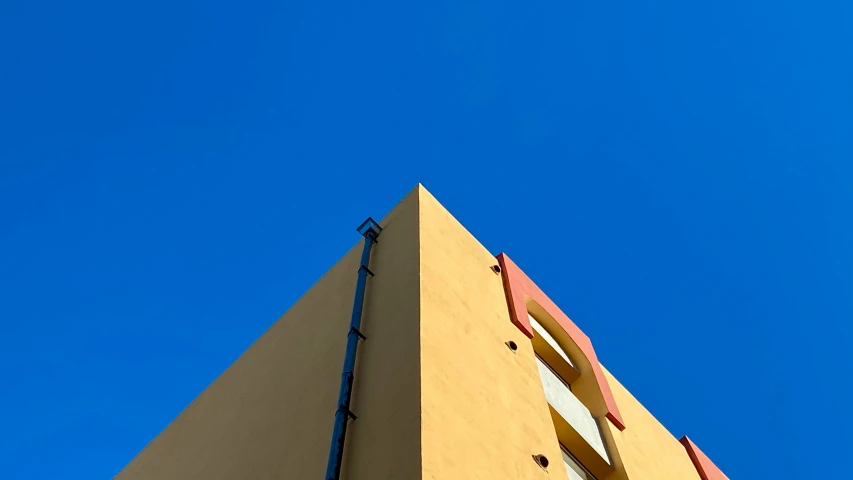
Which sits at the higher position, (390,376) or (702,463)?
(702,463)

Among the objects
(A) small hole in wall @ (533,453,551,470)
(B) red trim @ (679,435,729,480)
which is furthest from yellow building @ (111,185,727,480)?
(B) red trim @ (679,435,729,480)

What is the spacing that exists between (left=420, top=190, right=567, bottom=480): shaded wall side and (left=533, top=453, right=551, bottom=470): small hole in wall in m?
0.08

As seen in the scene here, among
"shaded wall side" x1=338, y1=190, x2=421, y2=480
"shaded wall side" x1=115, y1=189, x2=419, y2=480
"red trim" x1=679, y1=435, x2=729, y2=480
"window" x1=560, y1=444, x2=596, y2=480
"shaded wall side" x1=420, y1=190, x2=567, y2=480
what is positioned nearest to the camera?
"shaded wall side" x1=338, y1=190, x2=421, y2=480

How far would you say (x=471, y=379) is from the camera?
738 centimetres

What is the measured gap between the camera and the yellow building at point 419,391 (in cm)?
643

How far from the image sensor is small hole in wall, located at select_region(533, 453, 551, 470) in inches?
282

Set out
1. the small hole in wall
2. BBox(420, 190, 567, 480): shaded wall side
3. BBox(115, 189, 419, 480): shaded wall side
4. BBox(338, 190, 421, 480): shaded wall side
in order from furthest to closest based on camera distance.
→ the small hole in wall < BBox(115, 189, 419, 480): shaded wall side < BBox(420, 190, 567, 480): shaded wall side < BBox(338, 190, 421, 480): shaded wall side

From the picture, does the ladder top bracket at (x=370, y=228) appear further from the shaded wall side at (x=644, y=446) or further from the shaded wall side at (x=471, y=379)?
the shaded wall side at (x=644, y=446)

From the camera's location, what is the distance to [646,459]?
36.2 feet

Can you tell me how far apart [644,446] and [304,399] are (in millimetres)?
6527

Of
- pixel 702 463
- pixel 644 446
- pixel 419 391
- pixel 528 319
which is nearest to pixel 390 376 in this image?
pixel 419 391

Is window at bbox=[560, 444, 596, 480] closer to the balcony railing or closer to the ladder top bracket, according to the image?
the balcony railing

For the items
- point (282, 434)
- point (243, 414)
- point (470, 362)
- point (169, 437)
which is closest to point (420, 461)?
point (470, 362)

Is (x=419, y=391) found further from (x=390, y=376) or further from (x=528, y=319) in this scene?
(x=528, y=319)
